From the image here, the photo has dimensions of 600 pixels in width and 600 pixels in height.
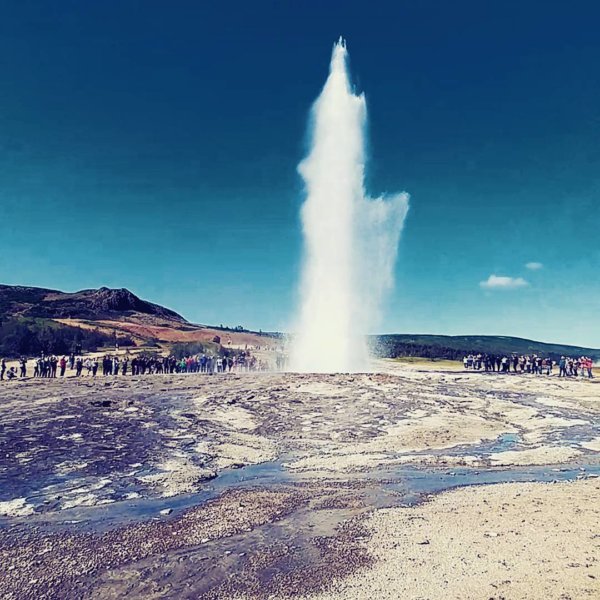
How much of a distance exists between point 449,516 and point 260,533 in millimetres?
3481

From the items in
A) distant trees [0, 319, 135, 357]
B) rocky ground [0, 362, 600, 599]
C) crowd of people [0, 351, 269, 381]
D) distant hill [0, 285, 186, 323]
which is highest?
distant hill [0, 285, 186, 323]

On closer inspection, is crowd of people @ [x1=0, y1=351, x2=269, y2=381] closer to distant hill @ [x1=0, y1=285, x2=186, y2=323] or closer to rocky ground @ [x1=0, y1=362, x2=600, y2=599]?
rocky ground @ [x1=0, y1=362, x2=600, y2=599]

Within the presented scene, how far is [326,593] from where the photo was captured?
21.4ft

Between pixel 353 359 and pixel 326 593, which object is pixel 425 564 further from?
pixel 353 359

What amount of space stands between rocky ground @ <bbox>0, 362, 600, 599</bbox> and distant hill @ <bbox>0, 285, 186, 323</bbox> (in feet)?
261

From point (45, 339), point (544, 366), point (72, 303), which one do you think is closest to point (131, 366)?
point (45, 339)

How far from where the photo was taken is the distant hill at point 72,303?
94.2 m

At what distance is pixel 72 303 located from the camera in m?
109

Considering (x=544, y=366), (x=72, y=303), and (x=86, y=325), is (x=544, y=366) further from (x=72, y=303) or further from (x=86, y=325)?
(x=72, y=303)

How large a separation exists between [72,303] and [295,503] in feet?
360

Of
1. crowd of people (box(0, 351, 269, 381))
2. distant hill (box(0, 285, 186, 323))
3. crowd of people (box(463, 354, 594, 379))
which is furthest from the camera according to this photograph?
distant hill (box(0, 285, 186, 323))

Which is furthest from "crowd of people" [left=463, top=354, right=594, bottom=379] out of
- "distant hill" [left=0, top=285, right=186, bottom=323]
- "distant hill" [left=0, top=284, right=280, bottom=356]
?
"distant hill" [left=0, top=285, right=186, bottom=323]

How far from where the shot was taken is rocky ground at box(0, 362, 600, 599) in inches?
271

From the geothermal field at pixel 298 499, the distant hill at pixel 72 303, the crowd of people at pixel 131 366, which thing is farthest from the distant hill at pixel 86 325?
the geothermal field at pixel 298 499
